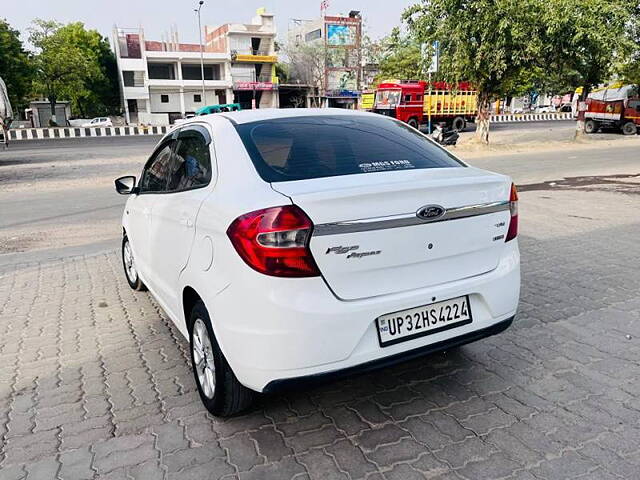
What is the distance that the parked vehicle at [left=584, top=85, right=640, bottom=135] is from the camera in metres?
27.1

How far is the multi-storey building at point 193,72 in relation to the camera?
2156 inches

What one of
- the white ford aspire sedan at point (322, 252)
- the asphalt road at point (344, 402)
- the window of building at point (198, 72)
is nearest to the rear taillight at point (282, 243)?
the white ford aspire sedan at point (322, 252)

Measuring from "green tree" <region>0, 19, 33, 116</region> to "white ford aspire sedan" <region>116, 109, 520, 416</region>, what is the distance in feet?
138

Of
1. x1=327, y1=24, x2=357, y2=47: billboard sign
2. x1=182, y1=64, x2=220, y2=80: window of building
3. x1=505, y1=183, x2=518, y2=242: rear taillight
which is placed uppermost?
x1=327, y1=24, x2=357, y2=47: billboard sign

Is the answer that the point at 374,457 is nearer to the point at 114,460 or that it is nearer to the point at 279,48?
the point at 114,460

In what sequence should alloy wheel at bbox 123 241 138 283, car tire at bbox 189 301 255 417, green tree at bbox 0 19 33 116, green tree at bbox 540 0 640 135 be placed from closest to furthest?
1. car tire at bbox 189 301 255 417
2. alloy wheel at bbox 123 241 138 283
3. green tree at bbox 540 0 640 135
4. green tree at bbox 0 19 33 116

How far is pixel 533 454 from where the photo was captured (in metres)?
2.50

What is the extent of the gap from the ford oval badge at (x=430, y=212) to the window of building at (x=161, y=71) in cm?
5976

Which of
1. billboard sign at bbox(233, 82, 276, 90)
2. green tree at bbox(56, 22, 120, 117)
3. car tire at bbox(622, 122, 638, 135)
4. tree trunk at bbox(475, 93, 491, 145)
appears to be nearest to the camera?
tree trunk at bbox(475, 93, 491, 145)

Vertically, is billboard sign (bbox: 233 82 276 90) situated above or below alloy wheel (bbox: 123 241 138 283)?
above

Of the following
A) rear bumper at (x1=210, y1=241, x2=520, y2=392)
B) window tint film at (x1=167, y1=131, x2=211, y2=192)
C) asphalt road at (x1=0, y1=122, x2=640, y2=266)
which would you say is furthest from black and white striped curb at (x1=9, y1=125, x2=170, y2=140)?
rear bumper at (x1=210, y1=241, x2=520, y2=392)

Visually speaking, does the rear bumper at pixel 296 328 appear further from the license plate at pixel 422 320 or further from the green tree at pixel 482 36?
the green tree at pixel 482 36

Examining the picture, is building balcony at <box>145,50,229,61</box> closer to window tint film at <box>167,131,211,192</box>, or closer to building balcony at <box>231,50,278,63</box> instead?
building balcony at <box>231,50,278,63</box>

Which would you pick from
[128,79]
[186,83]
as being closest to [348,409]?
[186,83]
